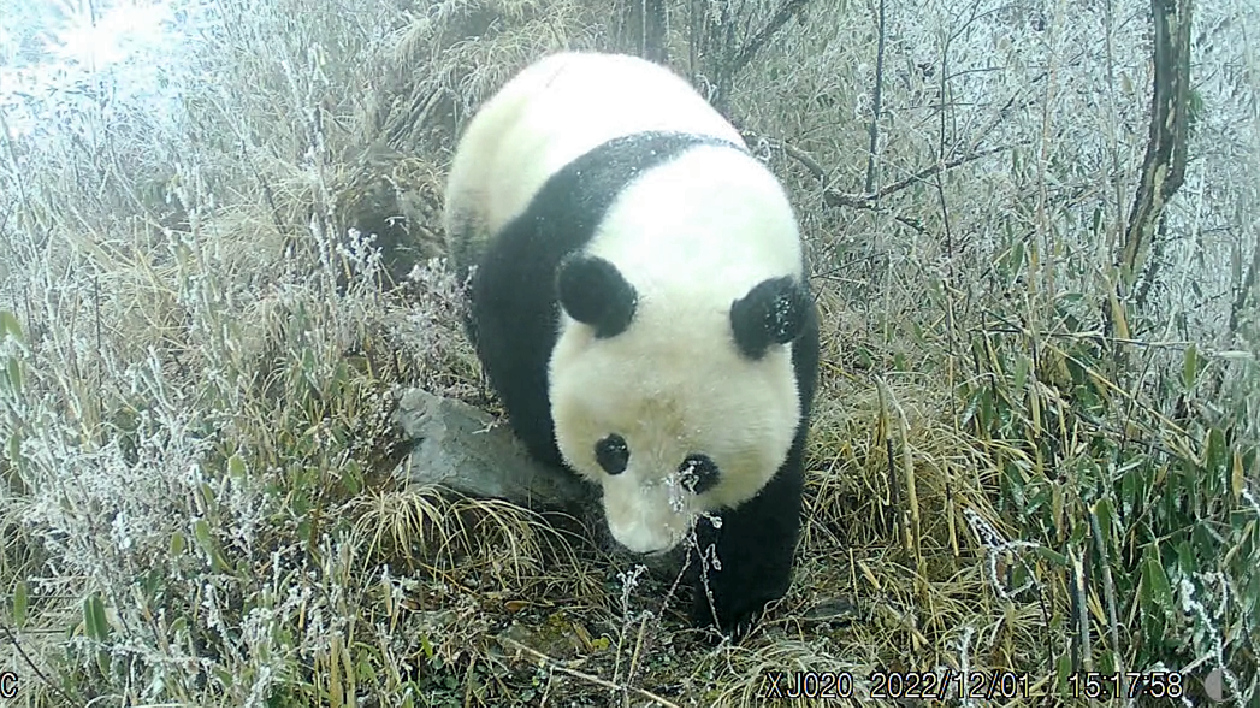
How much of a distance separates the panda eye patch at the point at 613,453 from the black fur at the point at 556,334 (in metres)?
0.20

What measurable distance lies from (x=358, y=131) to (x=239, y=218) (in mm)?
517

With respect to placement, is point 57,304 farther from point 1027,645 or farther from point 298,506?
point 1027,645

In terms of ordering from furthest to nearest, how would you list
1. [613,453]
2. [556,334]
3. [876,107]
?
1. [876,107]
2. [556,334]
3. [613,453]

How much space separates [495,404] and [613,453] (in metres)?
0.66

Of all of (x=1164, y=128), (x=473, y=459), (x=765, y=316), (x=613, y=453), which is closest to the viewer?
(x=765, y=316)

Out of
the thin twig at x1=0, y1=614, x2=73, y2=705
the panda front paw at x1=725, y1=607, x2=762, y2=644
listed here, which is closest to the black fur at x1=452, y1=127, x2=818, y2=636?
the panda front paw at x1=725, y1=607, x2=762, y2=644

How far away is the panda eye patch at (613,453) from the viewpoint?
1872mm

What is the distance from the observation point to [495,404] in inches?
98.0

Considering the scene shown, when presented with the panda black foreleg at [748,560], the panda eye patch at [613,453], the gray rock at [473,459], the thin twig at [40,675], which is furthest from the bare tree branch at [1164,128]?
the thin twig at [40,675]

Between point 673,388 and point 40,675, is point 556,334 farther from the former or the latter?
point 40,675

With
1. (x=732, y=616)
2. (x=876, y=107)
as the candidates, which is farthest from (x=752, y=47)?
(x=732, y=616)

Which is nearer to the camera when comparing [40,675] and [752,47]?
[40,675]

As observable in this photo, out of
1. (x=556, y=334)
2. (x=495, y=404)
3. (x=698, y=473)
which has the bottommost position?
(x=495, y=404)

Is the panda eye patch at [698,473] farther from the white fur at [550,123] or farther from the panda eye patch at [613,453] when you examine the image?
the white fur at [550,123]
